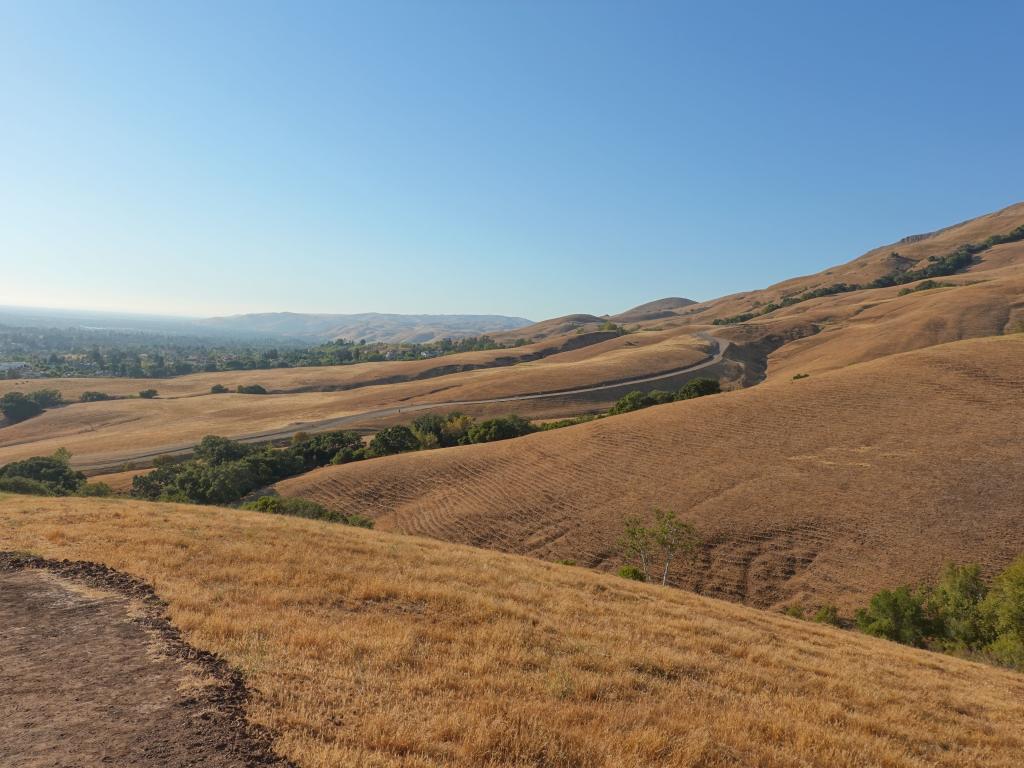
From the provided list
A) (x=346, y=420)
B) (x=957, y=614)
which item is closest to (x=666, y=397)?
(x=957, y=614)

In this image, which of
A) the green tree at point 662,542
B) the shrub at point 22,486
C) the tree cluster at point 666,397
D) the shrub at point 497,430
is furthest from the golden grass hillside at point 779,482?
the shrub at point 22,486

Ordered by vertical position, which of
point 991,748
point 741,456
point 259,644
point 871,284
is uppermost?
point 871,284

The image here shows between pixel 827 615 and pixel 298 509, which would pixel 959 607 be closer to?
pixel 827 615

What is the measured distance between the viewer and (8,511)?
64.1 ft

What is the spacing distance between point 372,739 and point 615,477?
38.9 metres

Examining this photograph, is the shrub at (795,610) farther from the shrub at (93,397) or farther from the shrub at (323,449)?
the shrub at (93,397)

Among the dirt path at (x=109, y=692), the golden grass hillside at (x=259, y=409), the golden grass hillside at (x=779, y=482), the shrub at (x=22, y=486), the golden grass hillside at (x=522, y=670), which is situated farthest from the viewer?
the golden grass hillside at (x=259, y=409)

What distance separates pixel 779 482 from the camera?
38.0 m

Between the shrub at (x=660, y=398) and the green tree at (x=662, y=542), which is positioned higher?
the shrub at (x=660, y=398)

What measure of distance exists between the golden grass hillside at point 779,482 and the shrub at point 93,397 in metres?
103

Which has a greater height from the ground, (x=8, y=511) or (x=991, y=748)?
(x=8, y=511)

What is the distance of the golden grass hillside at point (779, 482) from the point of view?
3056cm

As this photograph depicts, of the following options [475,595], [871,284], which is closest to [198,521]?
[475,595]

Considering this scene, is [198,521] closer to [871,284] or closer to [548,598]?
[548,598]
